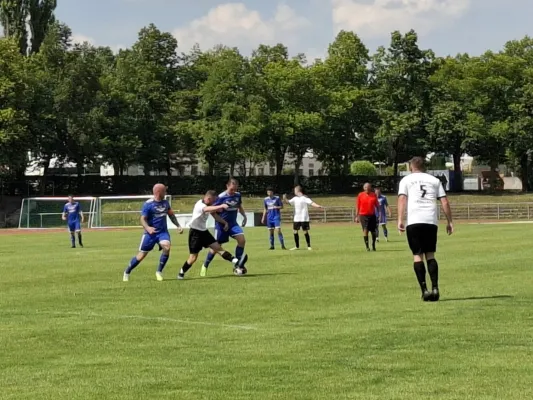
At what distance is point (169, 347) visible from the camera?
9.02 metres

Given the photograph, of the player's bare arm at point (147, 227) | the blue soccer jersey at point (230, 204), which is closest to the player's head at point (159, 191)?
the player's bare arm at point (147, 227)

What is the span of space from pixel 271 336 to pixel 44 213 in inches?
1927

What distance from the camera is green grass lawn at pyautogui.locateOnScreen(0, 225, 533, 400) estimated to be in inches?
279

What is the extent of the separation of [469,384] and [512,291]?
6.79m

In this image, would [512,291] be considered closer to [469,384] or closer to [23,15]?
[469,384]

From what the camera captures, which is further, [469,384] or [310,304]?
[310,304]

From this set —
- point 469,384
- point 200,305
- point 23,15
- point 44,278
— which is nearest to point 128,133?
point 23,15

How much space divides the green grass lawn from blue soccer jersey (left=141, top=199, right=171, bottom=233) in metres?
1.11

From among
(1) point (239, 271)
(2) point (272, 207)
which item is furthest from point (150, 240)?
(2) point (272, 207)

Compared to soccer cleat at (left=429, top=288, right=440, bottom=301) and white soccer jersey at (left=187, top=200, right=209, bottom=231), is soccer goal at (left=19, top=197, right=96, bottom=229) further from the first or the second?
soccer cleat at (left=429, top=288, right=440, bottom=301)

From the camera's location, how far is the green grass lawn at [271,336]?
708 centimetres

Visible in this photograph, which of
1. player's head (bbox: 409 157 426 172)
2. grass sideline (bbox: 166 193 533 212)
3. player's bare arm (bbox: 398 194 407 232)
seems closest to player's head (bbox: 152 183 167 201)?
player's bare arm (bbox: 398 194 407 232)

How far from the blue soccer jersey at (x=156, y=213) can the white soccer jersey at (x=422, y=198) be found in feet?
19.1

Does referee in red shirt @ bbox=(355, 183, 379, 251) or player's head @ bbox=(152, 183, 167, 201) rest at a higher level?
player's head @ bbox=(152, 183, 167, 201)
